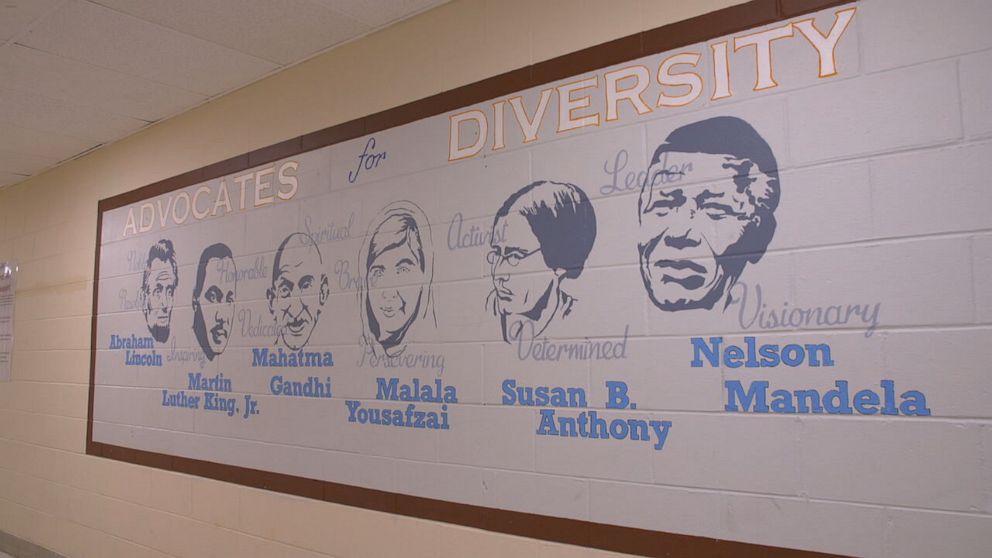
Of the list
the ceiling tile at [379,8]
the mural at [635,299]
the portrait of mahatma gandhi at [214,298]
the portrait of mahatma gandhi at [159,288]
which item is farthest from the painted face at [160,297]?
the ceiling tile at [379,8]

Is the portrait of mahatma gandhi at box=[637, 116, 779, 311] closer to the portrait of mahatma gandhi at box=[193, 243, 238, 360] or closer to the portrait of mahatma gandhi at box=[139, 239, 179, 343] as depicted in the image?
the portrait of mahatma gandhi at box=[193, 243, 238, 360]

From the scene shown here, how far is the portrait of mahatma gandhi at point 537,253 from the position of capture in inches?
84.4

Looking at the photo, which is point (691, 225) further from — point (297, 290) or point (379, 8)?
point (297, 290)

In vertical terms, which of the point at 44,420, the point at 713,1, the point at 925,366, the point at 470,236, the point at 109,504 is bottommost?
the point at 109,504

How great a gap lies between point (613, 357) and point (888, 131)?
3.04ft

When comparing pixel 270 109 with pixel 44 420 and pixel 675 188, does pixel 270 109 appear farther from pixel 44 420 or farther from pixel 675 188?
pixel 44 420

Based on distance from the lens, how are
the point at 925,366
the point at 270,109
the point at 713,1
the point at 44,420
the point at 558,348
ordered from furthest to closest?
the point at 44,420, the point at 270,109, the point at 558,348, the point at 713,1, the point at 925,366

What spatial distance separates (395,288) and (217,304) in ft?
4.10

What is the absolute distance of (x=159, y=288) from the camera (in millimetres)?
3746

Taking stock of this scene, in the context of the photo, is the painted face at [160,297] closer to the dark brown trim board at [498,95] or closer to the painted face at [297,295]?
the dark brown trim board at [498,95]

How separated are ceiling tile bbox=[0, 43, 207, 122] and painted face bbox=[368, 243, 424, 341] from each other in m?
1.64

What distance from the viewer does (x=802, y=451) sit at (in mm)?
1690

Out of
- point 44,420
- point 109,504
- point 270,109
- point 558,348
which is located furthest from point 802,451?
point 44,420

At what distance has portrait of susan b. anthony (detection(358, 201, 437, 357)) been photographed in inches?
100
